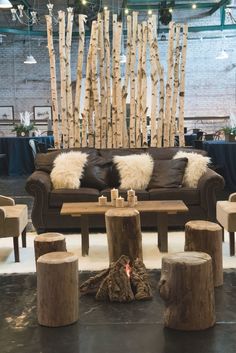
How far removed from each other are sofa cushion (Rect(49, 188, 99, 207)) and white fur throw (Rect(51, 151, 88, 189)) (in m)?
0.13

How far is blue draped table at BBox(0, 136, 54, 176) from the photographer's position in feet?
36.6

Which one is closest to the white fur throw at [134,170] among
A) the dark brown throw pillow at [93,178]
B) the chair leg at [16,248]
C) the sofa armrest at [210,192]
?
the dark brown throw pillow at [93,178]

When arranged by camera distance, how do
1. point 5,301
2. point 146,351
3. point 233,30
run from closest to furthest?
point 146,351 < point 5,301 < point 233,30

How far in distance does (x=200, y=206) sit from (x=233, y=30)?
11.1m

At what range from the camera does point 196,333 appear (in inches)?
121

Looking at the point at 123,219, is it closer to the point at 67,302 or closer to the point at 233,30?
the point at 67,302

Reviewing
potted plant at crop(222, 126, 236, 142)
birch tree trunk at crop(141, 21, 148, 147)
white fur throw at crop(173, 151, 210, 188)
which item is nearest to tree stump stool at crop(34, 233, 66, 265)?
white fur throw at crop(173, 151, 210, 188)

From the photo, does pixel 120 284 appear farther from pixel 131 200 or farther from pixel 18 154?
pixel 18 154

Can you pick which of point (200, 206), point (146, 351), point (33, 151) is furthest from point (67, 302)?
point (33, 151)

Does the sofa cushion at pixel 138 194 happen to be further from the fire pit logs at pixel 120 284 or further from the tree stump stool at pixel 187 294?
the tree stump stool at pixel 187 294

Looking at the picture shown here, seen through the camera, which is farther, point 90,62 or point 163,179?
point 90,62

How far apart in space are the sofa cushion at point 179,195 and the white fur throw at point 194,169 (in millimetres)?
160

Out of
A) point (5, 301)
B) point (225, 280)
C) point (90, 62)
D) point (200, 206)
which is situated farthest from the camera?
point (90, 62)

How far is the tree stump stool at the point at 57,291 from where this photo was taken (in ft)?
10.5
